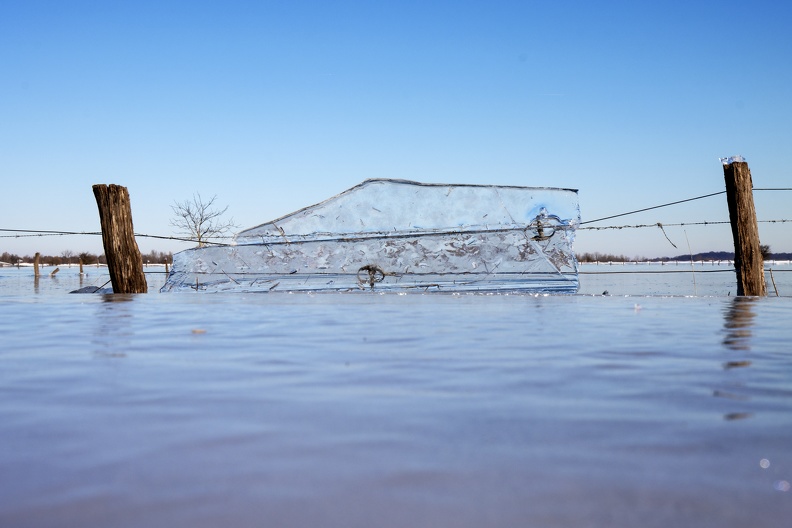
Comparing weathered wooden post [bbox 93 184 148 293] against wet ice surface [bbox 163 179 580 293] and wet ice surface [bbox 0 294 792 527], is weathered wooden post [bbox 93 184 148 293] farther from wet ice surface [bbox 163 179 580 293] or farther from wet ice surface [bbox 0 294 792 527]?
wet ice surface [bbox 0 294 792 527]

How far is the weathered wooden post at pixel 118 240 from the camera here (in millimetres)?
8180

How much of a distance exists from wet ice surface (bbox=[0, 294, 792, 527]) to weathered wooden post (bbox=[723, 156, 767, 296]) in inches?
191

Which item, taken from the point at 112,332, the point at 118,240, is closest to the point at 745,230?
the point at 112,332

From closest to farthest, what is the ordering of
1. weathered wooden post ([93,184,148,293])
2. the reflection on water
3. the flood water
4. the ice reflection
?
the flood water < the ice reflection < the reflection on water < weathered wooden post ([93,184,148,293])

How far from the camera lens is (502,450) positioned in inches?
44.1

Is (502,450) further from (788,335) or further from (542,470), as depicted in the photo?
(788,335)

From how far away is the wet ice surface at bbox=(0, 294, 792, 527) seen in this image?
863 mm

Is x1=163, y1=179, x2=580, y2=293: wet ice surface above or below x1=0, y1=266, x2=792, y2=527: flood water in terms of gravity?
above

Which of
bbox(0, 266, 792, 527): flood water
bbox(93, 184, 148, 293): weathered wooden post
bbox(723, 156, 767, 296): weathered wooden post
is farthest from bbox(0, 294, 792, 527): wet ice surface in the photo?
bbox(93, 184, 148, 293): weathered wooden post

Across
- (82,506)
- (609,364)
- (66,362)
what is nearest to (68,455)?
(82,506)

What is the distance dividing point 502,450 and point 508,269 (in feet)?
28.3

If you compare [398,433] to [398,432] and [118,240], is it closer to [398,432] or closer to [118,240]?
[398,432]

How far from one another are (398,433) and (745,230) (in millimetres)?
6927

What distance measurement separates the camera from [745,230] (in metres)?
7.12
